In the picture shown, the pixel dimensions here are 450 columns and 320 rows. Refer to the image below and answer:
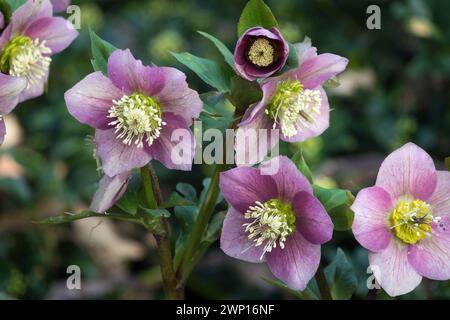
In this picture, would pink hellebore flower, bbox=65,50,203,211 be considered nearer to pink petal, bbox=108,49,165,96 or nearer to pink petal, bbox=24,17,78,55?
pink petal, bbox=108,49,165,96

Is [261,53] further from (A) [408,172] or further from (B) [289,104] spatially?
(A) [408,172]

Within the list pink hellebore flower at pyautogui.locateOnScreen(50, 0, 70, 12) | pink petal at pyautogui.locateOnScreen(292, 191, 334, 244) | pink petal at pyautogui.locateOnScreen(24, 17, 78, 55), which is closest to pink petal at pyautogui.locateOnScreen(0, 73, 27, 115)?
pink petal at pyautogui.locateOnScreen(24, 17, 78, 55)

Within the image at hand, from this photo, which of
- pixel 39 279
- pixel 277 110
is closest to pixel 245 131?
pixel 277 110

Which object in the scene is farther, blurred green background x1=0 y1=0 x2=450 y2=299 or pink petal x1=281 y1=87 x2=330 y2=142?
blurred green background x1=0 y1=0 x2=450 y2=299

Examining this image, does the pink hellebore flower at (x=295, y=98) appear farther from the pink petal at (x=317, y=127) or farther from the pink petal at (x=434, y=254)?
the pink petal at (x=434, y=254)

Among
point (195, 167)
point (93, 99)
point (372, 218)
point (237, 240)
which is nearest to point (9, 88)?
point (93, 99)
